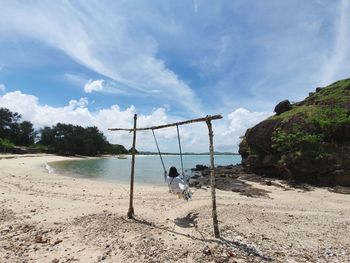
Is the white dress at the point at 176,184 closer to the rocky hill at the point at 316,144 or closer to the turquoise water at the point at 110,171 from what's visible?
the rocky hill at the point at 316,144

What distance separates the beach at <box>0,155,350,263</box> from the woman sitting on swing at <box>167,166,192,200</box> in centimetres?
85

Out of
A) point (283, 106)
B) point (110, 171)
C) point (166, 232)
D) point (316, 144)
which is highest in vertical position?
point (283, 106)

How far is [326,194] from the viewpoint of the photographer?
17.1 metres

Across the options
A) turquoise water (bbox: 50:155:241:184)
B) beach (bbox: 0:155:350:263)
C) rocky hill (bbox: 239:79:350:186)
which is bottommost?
beach (bbox: 0:155:350:263)

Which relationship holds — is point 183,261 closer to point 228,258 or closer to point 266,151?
point 228,258

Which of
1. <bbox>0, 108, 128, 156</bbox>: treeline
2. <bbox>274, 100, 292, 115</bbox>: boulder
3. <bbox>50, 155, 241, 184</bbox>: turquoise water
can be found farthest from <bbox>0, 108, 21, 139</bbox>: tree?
<bbox>274, 100, 292, 115</bbox>: boulder

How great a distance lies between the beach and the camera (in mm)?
7004

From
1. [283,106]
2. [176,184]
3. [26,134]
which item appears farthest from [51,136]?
[176,184]

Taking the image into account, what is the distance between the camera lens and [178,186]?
33.8 feet

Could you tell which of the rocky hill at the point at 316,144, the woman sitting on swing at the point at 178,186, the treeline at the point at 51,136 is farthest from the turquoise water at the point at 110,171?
the treeline at the point at 51,136

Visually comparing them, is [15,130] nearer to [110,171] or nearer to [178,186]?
[110,171]

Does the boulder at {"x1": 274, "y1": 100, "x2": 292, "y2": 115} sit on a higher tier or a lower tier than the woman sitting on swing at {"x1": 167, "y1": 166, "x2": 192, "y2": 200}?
higher

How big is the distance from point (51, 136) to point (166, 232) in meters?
93.5

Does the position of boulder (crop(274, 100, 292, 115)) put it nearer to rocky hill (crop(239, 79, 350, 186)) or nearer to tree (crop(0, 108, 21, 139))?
rocky hill (crop(239, 79, 350, 186))
